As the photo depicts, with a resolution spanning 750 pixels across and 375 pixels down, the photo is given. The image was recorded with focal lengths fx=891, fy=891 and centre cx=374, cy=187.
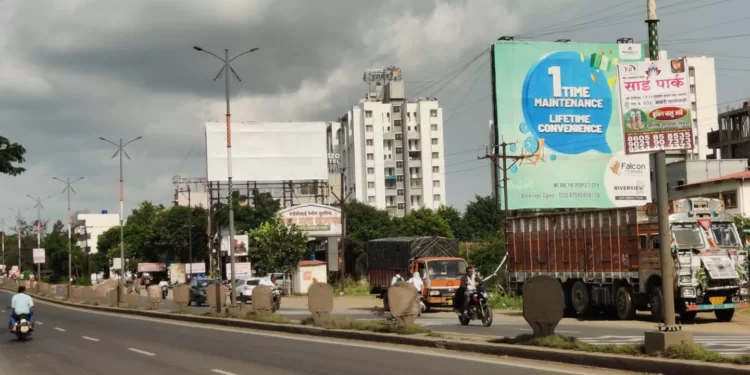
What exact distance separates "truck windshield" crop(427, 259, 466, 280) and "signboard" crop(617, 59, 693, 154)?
23.6 meters

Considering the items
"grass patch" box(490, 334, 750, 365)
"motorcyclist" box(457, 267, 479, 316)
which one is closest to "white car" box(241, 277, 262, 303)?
"motorcyclist" box(457, 267, 479, 316)

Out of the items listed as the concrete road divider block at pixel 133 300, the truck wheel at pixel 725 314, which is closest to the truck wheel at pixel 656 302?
the truck wheel at pixel 725 314

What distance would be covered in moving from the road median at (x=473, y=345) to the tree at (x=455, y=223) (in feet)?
296

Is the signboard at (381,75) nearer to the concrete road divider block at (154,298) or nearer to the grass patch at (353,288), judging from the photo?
the grass patch at (353,288)

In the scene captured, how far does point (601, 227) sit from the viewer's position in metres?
28.5

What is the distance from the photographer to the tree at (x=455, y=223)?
12012 cm

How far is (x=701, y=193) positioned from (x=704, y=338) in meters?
42.6

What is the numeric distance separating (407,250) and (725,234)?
634 inches

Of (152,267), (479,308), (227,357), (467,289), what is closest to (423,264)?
(467,289)

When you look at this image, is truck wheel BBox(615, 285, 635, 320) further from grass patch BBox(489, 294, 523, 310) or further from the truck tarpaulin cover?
the truck tarpaulin cover

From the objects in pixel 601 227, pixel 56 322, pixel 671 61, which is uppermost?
pixel 671 61

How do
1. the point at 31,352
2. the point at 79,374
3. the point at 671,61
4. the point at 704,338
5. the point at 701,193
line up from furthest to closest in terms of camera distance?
the point at 701,193, the point at 31,352, the point at 704,338, the point at 79,374, the point at 671,61

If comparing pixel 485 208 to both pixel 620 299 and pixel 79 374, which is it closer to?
pixel 620 299

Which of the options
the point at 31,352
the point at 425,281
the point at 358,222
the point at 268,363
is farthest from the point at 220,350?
the point at 358,222
